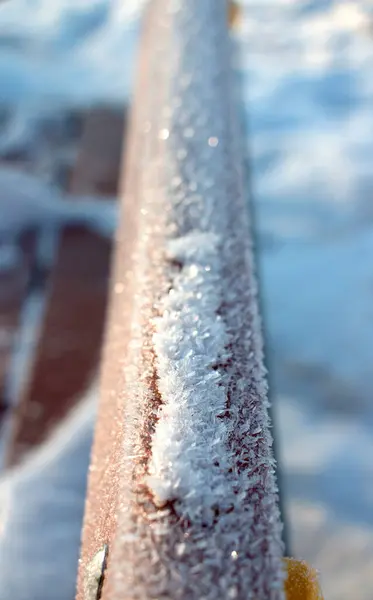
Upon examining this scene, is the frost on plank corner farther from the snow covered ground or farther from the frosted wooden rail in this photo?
the snow covered ground

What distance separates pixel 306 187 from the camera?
8.15ft

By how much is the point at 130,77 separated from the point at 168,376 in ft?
10.3

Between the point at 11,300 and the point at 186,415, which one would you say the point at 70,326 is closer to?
the point at 11,300

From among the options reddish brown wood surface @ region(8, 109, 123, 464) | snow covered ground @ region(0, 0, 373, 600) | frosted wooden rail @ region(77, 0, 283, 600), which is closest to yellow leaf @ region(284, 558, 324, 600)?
frosted wooden rail @ region(77, 0, 283, 600)

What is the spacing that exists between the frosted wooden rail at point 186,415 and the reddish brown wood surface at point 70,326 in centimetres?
81

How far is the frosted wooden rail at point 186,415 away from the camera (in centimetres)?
44

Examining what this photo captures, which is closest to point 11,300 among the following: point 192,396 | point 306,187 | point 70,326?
point 70,326

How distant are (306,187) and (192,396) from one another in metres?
2.10

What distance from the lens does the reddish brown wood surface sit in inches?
65.6

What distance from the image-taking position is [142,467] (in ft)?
1.69

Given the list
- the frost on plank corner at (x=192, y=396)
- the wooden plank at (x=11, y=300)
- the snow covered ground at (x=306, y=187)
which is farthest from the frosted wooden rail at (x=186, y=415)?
the wooden plank at (x=11, y=300)

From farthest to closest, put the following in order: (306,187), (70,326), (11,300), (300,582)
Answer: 1. (306,187)
2. (11,300)
3. (70,326)
4. (300,582)

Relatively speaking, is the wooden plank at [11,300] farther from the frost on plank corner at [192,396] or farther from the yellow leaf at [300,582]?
the yellow leaf at [300,582]

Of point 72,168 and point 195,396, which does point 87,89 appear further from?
point 195,396
